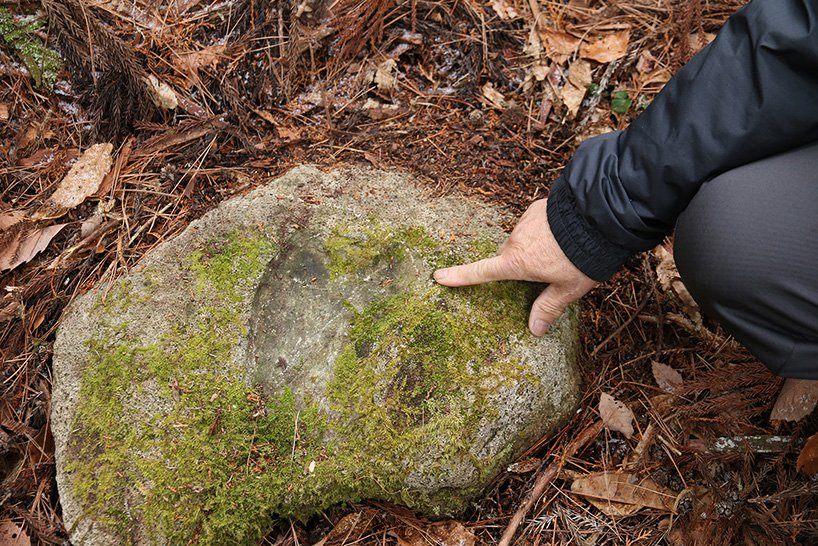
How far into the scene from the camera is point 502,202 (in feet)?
8.86

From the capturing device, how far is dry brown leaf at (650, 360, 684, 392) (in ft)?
8.16

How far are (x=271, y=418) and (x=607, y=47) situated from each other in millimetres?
2624

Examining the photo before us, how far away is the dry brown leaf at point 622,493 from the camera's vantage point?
2.28 meters

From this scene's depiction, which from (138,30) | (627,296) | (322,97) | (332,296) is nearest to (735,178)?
(627,296)

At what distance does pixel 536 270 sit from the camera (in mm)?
2141

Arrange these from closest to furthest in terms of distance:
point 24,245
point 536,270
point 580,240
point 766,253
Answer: point 766,253 → point 580,240 → point 536,270 → point 24,245

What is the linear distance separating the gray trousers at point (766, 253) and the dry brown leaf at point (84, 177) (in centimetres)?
247

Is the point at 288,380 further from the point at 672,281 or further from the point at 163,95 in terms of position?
the point at 672,281

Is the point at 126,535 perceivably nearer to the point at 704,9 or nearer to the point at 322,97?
the point at 322,97

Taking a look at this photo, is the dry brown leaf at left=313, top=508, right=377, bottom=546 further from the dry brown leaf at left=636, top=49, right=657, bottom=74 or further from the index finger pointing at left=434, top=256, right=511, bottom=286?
the dry brown leaf at left=636, top=49, right=657, bottom=74

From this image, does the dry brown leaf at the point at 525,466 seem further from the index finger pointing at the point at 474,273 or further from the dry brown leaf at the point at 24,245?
the dry brown leaf at the point at 24,245

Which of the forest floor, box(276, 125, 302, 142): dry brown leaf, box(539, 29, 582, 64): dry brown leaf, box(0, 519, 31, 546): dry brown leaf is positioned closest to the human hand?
the forest floor

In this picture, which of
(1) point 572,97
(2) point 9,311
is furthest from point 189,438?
(1) point 572,97

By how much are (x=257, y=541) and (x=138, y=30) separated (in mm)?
2439
